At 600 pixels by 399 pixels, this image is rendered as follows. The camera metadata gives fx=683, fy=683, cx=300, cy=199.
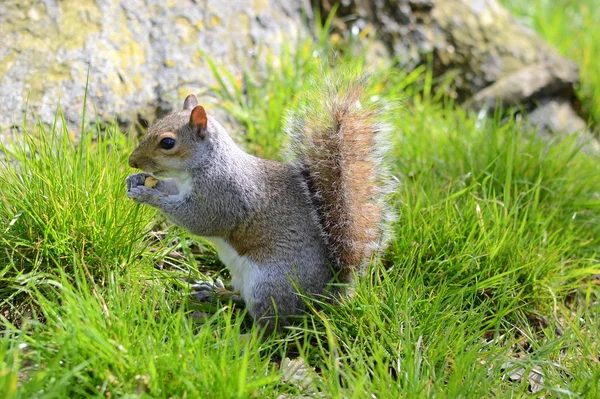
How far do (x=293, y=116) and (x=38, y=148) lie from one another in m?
0.77

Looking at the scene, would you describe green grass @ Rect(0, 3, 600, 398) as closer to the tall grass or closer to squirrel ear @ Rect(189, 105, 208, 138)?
the tall grass

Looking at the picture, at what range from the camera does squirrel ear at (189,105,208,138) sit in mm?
1851

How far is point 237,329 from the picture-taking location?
1604 millimetres

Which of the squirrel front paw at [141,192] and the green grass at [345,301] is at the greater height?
the squirrel front paw at [141,192]

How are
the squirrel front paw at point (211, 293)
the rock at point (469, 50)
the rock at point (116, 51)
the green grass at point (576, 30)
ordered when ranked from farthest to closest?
the green grass at point (576, 30) → the rock at point (469, 50) → the rock at point (116, 51) → the squirrel front paw at point (211, 293)

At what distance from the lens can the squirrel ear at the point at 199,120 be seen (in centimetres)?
185

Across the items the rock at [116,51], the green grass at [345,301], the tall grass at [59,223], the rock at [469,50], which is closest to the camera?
the green grass at [345,301]

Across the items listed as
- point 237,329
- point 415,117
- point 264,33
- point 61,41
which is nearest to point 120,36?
point 61,41

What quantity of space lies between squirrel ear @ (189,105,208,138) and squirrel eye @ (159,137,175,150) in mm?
70

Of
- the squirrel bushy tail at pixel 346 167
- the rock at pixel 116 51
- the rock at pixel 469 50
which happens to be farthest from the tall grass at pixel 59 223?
the rock at pixel 469 50

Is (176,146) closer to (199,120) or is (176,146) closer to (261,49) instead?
(199,120)

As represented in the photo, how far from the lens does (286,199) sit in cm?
195

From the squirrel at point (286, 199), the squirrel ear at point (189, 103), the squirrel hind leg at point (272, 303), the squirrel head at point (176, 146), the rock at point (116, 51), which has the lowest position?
the squirrel hind leg at point (272, 303)

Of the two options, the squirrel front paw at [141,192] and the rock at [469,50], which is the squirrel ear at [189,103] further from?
the rock at [469,50]
